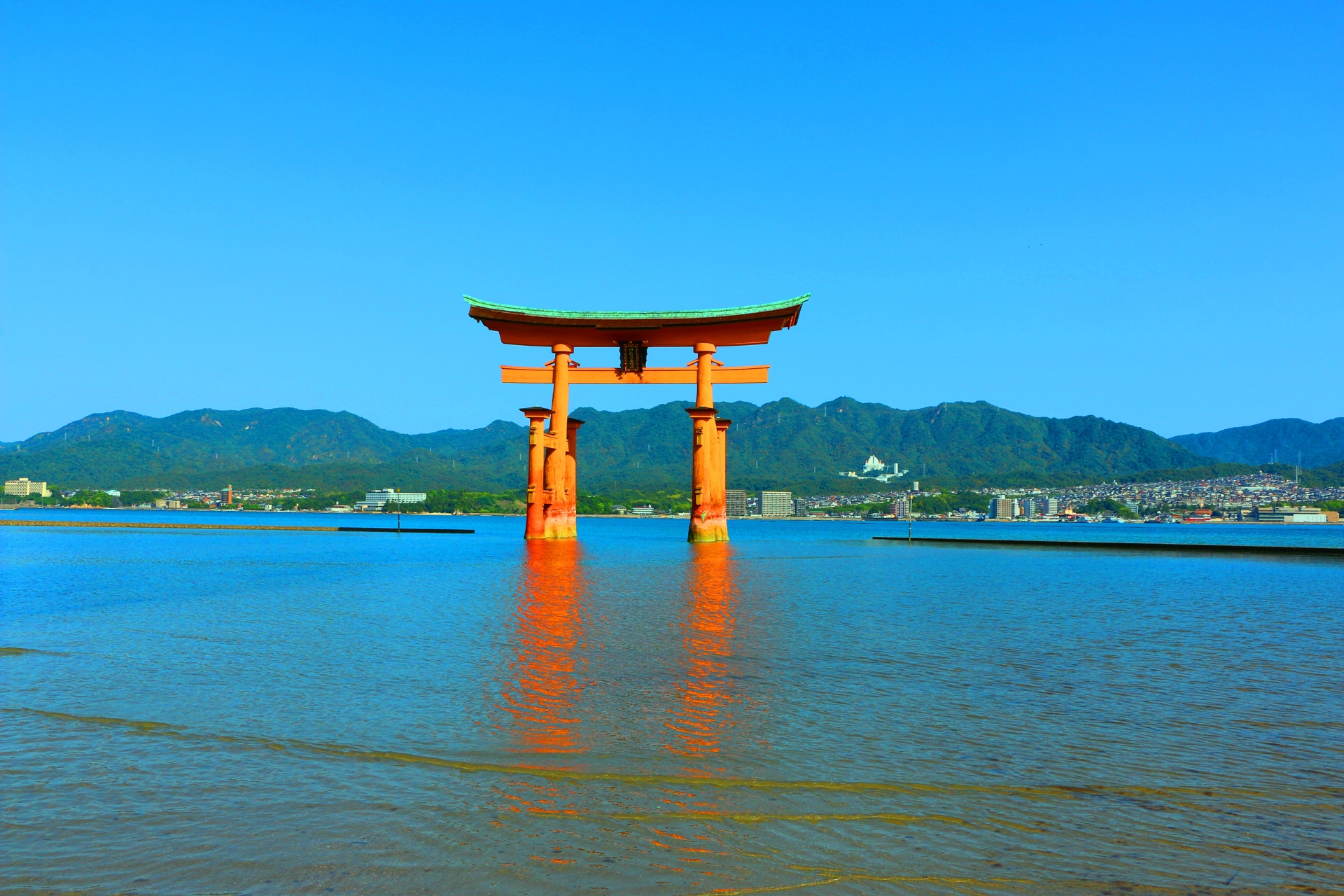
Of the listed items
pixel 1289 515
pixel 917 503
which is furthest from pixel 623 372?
pixel 1289 515

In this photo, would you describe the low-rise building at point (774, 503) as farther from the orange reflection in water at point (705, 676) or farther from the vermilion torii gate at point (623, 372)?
the orange reflection in water at point (705, 676)

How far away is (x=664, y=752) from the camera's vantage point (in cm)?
639

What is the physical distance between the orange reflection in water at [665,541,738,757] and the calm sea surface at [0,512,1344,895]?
60 millimetres

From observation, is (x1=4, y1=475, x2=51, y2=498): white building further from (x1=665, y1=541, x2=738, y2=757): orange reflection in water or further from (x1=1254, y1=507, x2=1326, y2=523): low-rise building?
(x1=1254, y1=507, x2=1326, y2=523): low-rise building

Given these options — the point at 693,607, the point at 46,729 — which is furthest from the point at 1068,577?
the point at 46,729

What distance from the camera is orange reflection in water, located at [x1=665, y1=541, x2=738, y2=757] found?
683 centimetres

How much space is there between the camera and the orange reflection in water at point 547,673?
6.90m

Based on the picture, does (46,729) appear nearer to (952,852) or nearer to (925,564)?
(952,852)

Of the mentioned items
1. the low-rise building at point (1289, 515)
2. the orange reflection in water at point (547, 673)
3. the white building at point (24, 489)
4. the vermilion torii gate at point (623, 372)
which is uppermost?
the vermilion torii gate at point (623, 372)

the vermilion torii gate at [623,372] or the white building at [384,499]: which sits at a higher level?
the vermilion torii gate at [623,372]

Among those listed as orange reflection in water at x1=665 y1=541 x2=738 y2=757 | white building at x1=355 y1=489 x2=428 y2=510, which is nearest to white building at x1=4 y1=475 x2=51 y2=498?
white building at x1=355 y1=489 x2=428 y2=510

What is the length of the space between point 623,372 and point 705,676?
113 feet

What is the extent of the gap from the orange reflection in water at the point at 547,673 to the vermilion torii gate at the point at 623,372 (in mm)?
19855

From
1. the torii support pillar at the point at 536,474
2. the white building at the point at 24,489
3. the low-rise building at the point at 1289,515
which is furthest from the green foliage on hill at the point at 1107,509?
the white building at the point at 24,489
